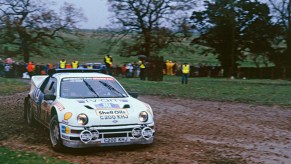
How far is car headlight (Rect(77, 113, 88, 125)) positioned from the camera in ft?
29.1

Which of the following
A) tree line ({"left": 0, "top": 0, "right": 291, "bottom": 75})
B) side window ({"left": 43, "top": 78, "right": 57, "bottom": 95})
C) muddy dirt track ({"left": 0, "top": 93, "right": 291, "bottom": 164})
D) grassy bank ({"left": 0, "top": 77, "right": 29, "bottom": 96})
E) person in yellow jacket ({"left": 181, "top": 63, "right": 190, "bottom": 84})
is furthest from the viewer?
tree line ({"left": 0, "top": 0, "right": 291, "bottom": 75})

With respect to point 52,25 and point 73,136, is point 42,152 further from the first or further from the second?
point 52,25

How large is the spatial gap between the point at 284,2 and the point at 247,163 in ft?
140

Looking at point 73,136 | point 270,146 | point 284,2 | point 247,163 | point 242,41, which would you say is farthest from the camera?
point 242,41

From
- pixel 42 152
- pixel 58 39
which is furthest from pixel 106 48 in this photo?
pixel 42 152

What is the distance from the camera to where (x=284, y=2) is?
48094 millimetres

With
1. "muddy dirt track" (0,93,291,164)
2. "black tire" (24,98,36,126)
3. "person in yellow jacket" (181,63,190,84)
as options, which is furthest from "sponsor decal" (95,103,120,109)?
"person in yellow jacket" (181,63,190,84)

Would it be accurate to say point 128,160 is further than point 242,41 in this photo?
No

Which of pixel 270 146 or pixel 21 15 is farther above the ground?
pixel 21 15

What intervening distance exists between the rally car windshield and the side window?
0.78 ft

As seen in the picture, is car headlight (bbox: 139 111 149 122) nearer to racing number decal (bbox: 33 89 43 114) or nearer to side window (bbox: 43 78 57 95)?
side window (bbox: 43 78 57 95)

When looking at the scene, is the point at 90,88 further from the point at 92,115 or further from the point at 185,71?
the point at 185,71

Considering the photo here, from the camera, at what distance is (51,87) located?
1097 centimetres

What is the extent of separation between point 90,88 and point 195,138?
2.57 meters
